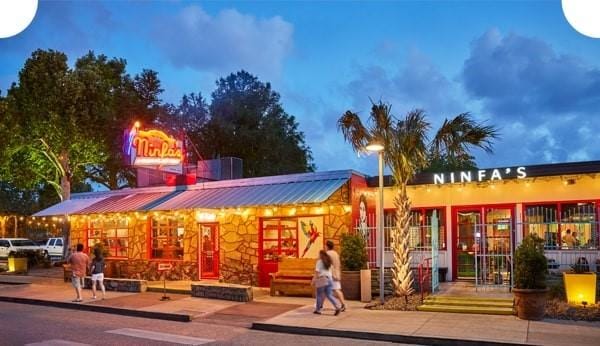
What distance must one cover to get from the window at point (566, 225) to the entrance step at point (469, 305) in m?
3.71

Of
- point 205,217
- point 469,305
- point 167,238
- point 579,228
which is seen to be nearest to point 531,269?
point 469,305

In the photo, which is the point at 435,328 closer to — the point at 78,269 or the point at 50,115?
the point at 78,269

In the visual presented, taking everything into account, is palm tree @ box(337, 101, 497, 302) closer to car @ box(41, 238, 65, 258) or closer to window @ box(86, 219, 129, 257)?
window @ box(86, 219, 129, 257)

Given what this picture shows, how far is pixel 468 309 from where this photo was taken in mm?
13438

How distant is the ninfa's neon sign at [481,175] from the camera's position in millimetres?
16969

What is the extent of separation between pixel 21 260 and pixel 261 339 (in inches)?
828

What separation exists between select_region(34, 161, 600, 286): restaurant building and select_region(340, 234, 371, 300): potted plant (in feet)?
4.36

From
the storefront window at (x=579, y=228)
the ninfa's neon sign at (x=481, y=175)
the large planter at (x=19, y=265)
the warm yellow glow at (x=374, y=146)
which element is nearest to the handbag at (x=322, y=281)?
the warm yellow glow at (x=374, y=146)

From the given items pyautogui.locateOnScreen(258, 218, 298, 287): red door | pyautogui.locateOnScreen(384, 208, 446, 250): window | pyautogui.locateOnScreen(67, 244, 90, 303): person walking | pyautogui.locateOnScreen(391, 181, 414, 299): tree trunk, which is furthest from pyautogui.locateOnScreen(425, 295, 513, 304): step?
pyautogui.locateOnScreen(67, 244, 90, 303): person walking

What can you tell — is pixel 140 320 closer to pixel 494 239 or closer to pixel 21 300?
pixel 21 300

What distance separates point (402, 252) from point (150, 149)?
11644 mm

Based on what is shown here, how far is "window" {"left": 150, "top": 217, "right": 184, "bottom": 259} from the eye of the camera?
21656 mm

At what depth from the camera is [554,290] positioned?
1417 centimetres

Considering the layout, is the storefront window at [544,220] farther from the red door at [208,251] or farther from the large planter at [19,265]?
the large planter at [19,265]
